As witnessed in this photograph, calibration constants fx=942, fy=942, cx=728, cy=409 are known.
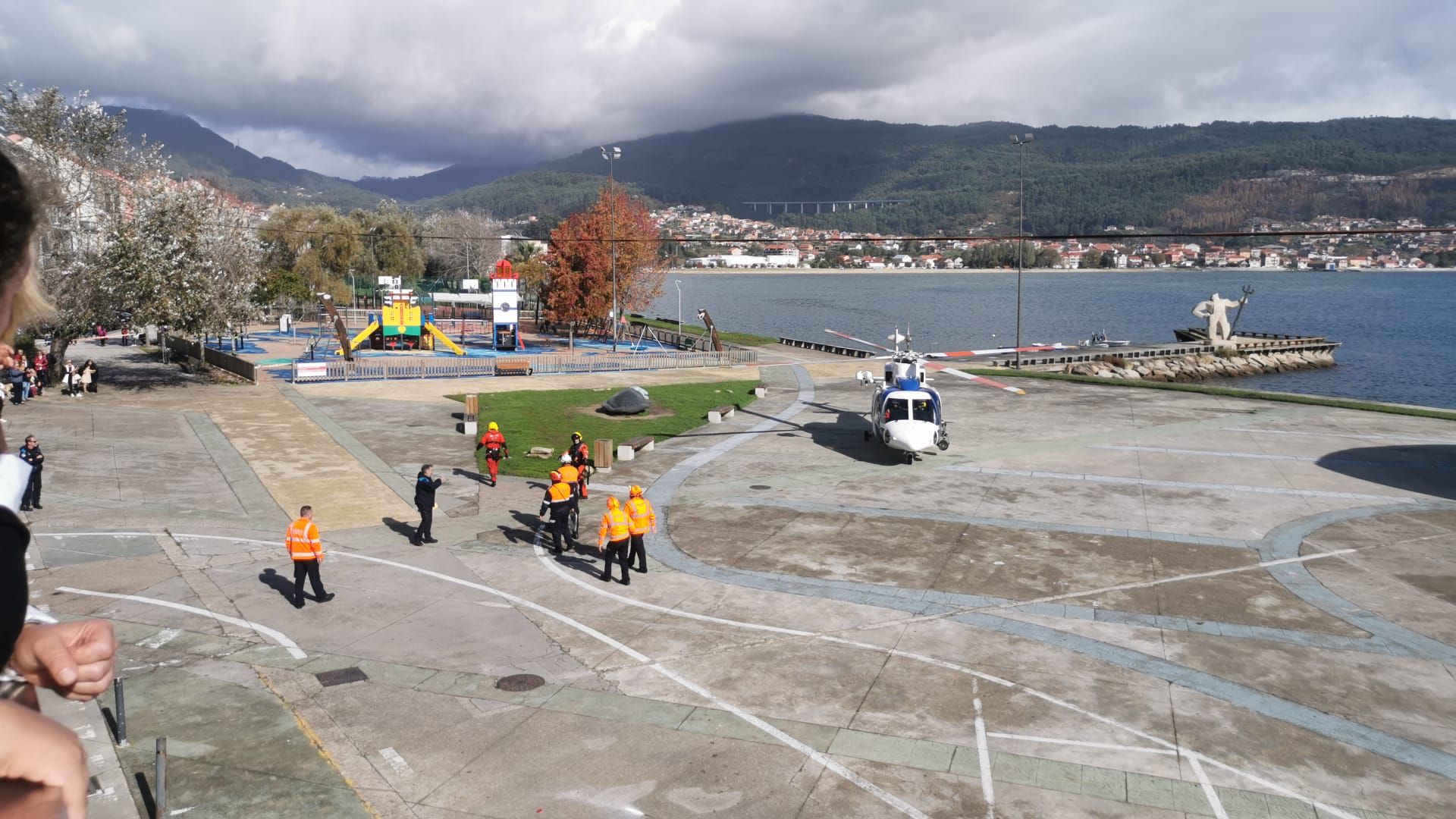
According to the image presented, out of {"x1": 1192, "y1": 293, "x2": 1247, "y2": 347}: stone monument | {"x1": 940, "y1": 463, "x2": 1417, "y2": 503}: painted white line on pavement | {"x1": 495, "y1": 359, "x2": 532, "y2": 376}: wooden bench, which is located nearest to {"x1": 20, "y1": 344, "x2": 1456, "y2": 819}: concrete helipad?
{"x1": 940, "y1": 463, "x2": 1417, "y2": 503}: painted white line on pavement

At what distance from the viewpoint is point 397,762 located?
35.4 ft

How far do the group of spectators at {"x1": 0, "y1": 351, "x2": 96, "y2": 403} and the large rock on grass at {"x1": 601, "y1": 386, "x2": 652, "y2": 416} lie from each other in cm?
2012

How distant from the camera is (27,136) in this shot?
37.4 meters

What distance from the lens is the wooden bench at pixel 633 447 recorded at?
2762cm

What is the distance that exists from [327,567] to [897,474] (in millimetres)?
14775

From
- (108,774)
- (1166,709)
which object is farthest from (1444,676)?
(108,774)

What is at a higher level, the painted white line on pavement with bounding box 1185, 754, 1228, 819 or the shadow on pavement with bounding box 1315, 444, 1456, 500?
the shadow on pavement with bounding box 1315, 444, 1456, 500

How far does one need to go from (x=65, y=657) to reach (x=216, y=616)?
1476 cm

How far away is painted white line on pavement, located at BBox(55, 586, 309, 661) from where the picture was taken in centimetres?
1400

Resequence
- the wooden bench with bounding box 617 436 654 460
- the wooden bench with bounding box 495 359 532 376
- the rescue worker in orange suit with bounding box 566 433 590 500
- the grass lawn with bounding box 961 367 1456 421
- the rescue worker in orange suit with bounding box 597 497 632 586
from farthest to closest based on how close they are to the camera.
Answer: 1. the wooden bench with bounding box 495 359 532 376
2. the grass lawn with bounding box 961 367 1456 421
3. the wooden bench with bounding box 617 436 654 460
4. the rescue worker in orange suit with bounding box 566 433 590 500
5. the rescue worker in orange suit with bounding box 597 497 632 586

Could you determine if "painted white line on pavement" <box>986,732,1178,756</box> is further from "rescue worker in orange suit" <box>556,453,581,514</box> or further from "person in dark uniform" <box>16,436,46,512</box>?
"person in dark uniform" <box>16,436,46,512</box>

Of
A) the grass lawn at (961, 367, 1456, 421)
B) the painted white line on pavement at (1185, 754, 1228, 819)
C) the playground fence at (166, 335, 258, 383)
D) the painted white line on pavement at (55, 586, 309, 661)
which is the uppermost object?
the playground fence at (166, 335, 258, 383)

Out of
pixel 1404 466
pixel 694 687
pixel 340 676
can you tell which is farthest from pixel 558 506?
pixel 1404 466

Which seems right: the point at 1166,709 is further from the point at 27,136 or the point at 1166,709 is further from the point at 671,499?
the point at 27,136
